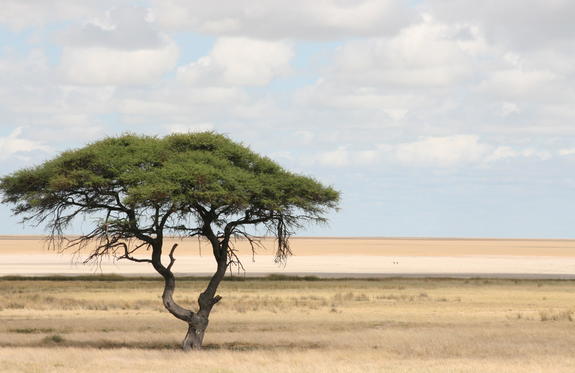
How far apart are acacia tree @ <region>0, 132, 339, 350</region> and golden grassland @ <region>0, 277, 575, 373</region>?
3.90m

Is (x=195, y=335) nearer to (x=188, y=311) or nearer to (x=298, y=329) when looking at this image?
(x=188, y=311)

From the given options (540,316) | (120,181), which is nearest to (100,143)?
(120,181)

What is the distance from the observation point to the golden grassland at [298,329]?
105ft

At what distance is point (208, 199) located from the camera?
1378 inches

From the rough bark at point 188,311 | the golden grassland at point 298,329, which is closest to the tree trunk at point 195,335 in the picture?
the rough bark at point 188,311

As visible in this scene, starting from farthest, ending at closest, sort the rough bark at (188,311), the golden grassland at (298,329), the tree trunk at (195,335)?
the tree trunk at (195,335) → the rough bark at (188,311) → the golden grassland at (298,329)

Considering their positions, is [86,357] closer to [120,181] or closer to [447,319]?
[120,181]

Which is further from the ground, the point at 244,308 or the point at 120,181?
the point at 120,181

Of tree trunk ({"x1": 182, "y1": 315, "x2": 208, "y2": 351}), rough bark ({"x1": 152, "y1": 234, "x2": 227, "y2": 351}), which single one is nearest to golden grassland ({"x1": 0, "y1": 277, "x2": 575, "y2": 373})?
tree trunk ({"x1": 182, "y1": 315, "x2": 208, "y2": 351})

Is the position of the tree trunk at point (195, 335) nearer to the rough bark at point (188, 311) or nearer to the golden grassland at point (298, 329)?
the rough bark at point (188, 311)

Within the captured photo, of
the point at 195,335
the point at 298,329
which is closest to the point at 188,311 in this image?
the point at 195,335

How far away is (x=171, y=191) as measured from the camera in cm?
3444

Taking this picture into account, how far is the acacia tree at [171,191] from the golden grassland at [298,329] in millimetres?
3900

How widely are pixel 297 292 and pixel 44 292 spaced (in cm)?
1789
